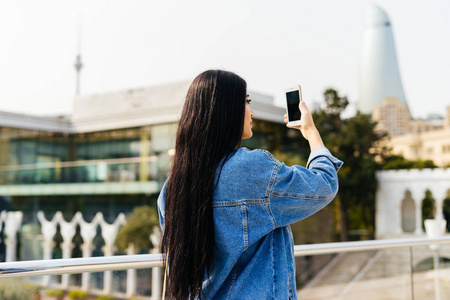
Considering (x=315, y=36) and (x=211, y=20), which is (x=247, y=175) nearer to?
(x=211, y=20)

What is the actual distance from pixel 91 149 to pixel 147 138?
4.18 m

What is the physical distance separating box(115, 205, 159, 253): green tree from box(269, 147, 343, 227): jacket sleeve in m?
16.4

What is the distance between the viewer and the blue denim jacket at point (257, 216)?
106cm

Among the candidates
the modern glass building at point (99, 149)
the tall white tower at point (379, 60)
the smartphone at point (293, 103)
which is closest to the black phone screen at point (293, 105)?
the smartphone at point (293, 103)

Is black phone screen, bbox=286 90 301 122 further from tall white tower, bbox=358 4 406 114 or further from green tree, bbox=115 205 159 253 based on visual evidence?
tall white tower, bbox=358 4 406 114

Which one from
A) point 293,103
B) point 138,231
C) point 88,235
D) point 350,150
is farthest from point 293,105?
point 350,150

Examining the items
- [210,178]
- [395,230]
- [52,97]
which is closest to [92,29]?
[52,97]

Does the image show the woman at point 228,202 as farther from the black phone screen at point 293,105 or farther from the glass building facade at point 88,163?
the glass building facade at point 88,163

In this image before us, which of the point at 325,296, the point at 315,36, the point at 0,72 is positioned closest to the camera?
the point at 325,296

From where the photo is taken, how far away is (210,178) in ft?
3.54

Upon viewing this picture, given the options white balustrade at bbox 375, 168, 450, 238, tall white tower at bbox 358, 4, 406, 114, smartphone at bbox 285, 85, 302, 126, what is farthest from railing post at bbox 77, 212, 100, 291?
tall white tower at bbox 358, 4, 406, 114

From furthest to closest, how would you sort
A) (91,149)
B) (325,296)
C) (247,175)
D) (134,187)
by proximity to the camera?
(91,149) → (134,187) → (325,296) → (247,175)

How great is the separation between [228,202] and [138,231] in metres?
17.0

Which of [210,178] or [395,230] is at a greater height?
[210,178]
